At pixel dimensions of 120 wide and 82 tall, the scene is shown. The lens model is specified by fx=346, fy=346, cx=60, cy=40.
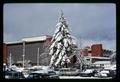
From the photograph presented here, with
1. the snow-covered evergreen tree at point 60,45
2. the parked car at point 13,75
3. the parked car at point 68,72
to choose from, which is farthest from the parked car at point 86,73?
the parked car at point 13,75

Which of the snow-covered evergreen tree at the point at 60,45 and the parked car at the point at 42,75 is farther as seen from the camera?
the snow-covered evergreen tree at the point at 60,45

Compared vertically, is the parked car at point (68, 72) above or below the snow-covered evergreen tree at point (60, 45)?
below

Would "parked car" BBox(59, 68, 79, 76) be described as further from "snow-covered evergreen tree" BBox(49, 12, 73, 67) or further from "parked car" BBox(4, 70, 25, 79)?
"parked car" BBox(4, 70, 25, 79)

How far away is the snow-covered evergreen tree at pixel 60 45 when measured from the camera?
295 centimetres

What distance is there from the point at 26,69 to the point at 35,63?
0.16 metres

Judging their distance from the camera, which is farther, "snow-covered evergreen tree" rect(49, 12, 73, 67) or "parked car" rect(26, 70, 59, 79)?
"snow-covered evergreen tree" rect(49, 12, 73, 67)

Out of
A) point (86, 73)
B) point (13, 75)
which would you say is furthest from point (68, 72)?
point (13, 75)

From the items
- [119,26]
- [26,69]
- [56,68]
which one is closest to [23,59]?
[26,69]

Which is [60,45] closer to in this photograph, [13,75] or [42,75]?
[42,75]

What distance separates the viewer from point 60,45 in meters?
3.34

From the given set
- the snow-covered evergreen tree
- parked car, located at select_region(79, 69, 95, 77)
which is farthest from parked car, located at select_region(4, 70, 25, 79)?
parked car, located at select_region(79, 69, 95, 77)

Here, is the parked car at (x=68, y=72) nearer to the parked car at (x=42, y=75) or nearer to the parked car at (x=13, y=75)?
the parked car at (x=42, y=75)

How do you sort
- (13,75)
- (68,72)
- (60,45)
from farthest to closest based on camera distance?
(60,45)
(68,72)
(13,75)

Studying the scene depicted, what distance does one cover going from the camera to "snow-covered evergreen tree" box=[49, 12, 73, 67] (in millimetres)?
2954
